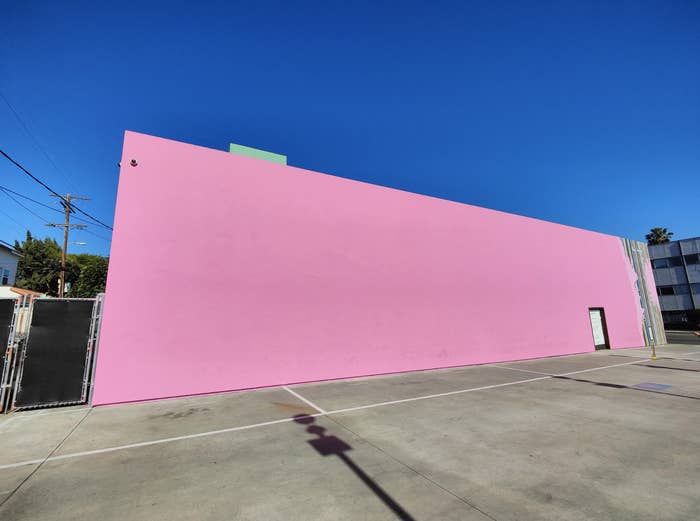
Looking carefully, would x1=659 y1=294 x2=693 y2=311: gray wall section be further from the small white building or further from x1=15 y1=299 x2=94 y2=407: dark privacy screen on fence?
the small white building

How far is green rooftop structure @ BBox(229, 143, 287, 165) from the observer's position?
9.91 meters

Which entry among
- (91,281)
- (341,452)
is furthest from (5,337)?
(91,281)

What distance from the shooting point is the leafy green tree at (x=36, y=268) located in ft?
109

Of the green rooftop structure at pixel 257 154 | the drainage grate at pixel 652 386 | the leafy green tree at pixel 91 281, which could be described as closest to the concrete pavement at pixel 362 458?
the drainage grate at pixel 652 386

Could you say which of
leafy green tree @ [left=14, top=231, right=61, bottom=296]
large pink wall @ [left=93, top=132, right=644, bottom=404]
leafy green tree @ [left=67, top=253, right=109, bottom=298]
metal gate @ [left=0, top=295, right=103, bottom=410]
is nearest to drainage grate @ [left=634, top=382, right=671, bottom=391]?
large pink wall @ [left=93, top=132, right=644, bottom=404]

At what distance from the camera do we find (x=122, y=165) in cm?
781

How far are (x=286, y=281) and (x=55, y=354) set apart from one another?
A: 536 cm

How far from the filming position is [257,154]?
10.1m

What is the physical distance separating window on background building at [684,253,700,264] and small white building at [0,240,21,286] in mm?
70073

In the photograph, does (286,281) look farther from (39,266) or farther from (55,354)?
(39,266)

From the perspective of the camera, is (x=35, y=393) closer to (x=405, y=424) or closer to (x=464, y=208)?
(x=405, y=424)

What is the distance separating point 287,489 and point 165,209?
7.34 m

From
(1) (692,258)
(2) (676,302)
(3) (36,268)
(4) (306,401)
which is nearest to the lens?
(4) (306,401)

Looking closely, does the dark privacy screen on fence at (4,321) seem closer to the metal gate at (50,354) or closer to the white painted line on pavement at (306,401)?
the metal gate at (50,354)
